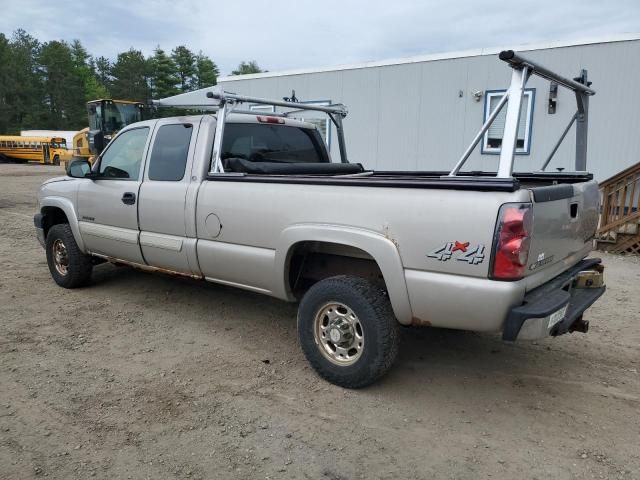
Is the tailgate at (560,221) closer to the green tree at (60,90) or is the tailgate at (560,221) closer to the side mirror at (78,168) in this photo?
the side mirror at (78,168)

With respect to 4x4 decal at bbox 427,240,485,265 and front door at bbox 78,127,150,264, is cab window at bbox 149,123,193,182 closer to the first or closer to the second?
front door at bbox 78,127,150,264

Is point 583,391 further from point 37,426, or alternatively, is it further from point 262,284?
point 37,426

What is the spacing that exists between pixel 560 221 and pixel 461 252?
2.63ft

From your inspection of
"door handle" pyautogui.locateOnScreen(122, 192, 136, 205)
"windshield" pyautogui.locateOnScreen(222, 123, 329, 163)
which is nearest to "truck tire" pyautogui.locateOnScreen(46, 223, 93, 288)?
"door handle" pyautogui.locateOnScreen(122, 192, 136, 205)

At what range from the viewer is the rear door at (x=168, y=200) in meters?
4.18

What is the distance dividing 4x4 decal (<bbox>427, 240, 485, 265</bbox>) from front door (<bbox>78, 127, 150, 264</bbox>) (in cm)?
296

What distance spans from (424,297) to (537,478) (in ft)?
3.54

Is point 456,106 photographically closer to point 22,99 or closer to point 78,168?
point 78,168

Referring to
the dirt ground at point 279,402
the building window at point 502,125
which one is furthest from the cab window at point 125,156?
the building window at point 502,125

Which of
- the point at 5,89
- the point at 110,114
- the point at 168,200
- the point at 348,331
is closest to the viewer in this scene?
the point at 348,331

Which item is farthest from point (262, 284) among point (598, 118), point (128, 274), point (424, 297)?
point (598, 118)

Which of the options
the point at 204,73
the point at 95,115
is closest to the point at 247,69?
the point at 204,73

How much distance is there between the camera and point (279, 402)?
3.25m

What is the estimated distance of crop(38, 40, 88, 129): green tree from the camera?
6825 centimetres
